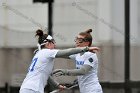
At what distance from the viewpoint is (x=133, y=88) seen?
980 centimetres

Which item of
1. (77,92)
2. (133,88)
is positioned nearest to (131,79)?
(133,88)

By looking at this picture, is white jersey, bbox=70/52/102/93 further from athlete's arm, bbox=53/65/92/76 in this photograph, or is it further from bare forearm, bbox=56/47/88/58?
bare forearm, bbox=56/47/88/58

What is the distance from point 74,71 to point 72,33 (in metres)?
3.68

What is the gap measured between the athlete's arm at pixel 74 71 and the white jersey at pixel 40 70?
17 centimetres

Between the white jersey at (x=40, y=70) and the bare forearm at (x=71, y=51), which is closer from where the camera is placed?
the bare forearm at (x=71, y=51)

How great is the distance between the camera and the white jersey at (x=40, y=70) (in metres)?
6.28

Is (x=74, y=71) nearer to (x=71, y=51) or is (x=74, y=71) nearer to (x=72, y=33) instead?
(x=71, y=51)

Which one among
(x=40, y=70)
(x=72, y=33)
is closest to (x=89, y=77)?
(x=40, y=70)

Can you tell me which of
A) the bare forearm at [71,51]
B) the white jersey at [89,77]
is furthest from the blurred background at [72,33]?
the bare forearm at [71,51]

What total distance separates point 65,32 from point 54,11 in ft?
1.46

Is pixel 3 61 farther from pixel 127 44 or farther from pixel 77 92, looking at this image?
pixel 127 44

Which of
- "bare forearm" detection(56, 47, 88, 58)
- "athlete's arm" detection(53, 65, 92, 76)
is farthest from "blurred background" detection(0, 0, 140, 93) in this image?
"bare forearm" detection(56, 47, 88, 58)

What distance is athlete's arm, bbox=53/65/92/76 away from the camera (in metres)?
6.20

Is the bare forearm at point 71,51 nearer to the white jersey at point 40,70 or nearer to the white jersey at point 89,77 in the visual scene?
the white jersey at point 40,70
